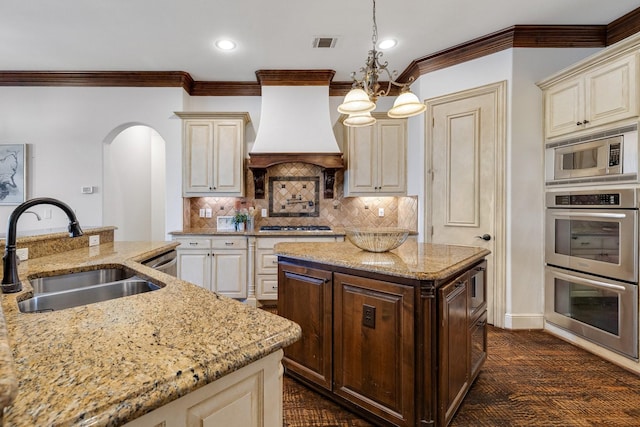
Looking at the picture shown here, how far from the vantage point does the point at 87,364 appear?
0.63 m

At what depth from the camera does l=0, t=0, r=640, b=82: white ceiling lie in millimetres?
2562

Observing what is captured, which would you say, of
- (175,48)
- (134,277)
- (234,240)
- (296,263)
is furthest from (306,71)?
(134,277)

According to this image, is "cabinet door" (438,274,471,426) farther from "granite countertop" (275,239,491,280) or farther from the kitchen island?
"granite countertop" (275,239,491,280)

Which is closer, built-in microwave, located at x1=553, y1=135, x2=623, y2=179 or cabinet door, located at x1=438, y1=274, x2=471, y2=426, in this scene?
cabinet door, located at x1=438, y1=274, x2=471, y2=426

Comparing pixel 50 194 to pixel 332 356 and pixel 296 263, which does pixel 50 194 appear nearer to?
pixel 296 263

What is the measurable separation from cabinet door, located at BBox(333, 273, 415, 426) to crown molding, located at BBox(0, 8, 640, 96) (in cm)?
295

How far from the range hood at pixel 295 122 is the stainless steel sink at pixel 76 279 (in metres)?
2.28

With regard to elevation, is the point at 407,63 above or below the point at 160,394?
above

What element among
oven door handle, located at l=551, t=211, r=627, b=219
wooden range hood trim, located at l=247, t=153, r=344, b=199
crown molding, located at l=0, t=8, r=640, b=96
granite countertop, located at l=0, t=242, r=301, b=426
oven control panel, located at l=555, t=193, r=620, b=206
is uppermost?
crown molding, located at l=0, t=8, r=640, b=96

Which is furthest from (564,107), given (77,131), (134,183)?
(134,183)

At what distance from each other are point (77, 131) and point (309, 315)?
4.09 metres

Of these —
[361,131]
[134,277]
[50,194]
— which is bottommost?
[134,277]

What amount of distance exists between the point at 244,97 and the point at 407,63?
2254mm

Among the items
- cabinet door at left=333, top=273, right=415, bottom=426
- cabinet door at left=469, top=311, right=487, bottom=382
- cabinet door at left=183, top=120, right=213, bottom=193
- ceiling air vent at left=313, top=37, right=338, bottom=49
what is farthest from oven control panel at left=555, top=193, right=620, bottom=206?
A: cabinet door at left=183, top=120, right=213, bottom=193
